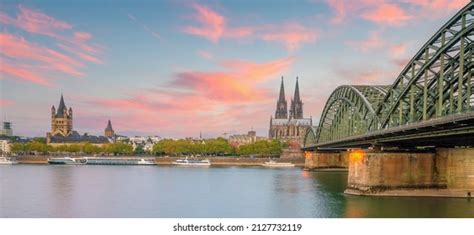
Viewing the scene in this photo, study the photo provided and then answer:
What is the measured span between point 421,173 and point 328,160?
61.9 meters

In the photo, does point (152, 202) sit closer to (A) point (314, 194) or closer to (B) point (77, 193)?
(B) point (77, 193)

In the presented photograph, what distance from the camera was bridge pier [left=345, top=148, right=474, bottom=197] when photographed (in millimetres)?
45750

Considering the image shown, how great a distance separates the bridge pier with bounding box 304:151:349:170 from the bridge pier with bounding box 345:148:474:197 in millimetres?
59302

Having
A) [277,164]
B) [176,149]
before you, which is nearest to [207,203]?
[277,164]

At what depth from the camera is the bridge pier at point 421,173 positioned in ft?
150

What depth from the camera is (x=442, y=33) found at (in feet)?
137

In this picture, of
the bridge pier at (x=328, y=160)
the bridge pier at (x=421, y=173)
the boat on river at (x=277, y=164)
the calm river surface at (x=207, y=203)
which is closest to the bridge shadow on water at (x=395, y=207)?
the calm river surface at (x=207, y=203)

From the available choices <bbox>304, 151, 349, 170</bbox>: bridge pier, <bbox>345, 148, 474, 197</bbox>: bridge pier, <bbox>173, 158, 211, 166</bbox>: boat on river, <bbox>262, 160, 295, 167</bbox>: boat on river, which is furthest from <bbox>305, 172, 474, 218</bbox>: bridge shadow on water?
<bbox>262, 160, 295, 167</bbox>: boat on river

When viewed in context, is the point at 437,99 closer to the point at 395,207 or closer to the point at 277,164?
the point at 395,207

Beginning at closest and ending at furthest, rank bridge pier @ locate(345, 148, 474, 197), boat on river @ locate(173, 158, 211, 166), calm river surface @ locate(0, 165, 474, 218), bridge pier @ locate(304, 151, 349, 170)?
1. calm river surface @ locate(0, 165, 474, 218)
2. bridge pier @ locate(345, 148, 474, 197)
3. bridge pier @ locate(304, 151, 349, 170)
4. boat on river @ locate(173, 158, 211, 166)

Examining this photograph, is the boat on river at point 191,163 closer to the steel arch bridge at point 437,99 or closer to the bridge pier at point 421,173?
the steel arch bridge at point 437,99

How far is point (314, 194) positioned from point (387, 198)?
7786 mm

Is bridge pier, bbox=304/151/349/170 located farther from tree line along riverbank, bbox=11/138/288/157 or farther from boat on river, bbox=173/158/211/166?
tree line along riverbank, bbox=11/138/288/157
